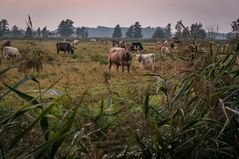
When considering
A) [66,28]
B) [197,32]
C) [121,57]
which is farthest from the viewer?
[66,28]

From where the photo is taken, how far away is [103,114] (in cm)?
295

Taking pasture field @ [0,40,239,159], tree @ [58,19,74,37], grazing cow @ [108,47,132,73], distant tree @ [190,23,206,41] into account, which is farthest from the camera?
tree @ [58,19,74,37]

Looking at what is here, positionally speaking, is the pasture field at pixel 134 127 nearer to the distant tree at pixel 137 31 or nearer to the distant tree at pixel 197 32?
the distant tree at pixel 197 32

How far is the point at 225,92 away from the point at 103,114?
36.4 inches

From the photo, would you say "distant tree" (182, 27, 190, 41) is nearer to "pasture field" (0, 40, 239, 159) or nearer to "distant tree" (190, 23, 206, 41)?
"distant tree" (190, 23, 206, 41)

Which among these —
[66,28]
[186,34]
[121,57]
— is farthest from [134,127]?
[66,28]

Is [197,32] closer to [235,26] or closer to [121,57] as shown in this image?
[235,26]

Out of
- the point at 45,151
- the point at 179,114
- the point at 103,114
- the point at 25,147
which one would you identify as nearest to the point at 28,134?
the point at 25,147

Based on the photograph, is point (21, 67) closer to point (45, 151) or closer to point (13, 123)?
point (13, 123)

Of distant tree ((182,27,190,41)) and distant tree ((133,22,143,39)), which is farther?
distant tree ((133,22,143,39))

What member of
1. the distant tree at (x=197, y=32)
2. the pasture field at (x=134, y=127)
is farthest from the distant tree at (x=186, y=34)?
the pasture field at (x=134, y=127)

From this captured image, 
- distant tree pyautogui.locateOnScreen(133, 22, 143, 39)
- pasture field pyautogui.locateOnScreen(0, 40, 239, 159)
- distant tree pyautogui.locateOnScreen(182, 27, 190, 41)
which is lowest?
distant tree pyautogui.locateOnScreen(133, 22, 143, 39)

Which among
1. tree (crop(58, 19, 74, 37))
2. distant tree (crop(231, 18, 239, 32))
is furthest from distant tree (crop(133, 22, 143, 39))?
distant tree (crop(231, 18, 239, 32))

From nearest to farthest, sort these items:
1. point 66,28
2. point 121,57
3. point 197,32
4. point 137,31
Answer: point 197,32 < point 121,57 < point 66,28 < point 137,31
